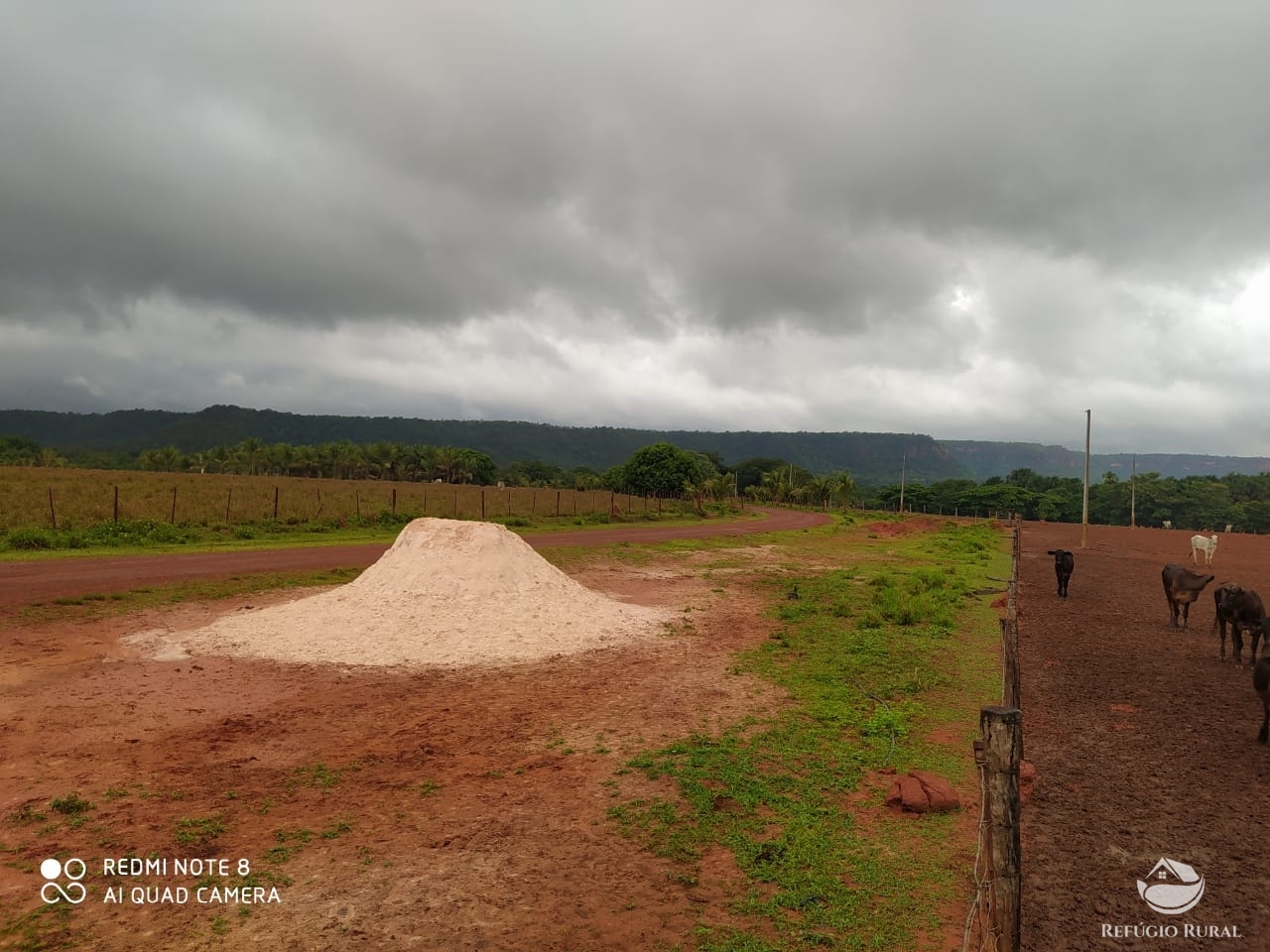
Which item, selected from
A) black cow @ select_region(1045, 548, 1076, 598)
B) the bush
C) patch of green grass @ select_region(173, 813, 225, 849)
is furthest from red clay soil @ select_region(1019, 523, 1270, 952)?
the bush

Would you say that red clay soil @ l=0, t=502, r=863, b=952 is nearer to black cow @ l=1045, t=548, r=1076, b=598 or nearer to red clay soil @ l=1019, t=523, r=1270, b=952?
red clay soil @ l=1019, t=523, r=1270, b=952

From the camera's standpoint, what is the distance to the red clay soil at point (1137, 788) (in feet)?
14.5

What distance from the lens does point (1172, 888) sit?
4.67 metres

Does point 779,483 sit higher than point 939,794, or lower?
higher

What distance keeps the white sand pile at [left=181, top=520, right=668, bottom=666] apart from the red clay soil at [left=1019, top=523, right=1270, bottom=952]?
7.15 m

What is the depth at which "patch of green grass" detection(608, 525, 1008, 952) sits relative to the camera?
4.49 meters

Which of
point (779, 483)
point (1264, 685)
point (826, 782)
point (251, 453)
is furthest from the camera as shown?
point (779, 483)

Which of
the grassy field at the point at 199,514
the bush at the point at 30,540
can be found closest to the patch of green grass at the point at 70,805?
the grassy field at the point at 199,514

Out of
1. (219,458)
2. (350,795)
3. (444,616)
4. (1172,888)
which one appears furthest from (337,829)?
(219,458)

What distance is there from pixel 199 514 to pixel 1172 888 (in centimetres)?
3556

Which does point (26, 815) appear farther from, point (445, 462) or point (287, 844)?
point (445, 462)

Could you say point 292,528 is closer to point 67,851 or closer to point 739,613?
point 739,613

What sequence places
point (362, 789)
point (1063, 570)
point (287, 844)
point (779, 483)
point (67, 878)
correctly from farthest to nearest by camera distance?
point (779, 483)
point (1063, 570)
point (362, 789)
point (287, 844)
point (67, 878)

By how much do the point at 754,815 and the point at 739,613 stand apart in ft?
30.8
